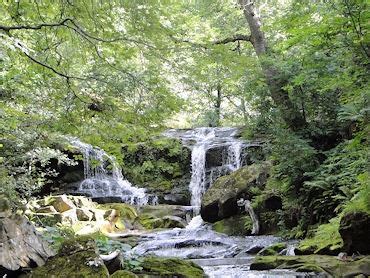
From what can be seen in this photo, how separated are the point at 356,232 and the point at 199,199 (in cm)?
1108

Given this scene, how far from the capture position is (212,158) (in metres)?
18.0

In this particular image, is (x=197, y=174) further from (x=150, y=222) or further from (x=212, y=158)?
(x=150, y=222)

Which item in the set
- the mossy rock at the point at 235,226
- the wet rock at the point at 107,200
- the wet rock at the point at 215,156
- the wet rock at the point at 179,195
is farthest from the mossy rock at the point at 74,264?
the wet rock at the point at 215,156

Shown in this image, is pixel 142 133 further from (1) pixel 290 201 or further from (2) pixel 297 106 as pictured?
(2) pixel 297 106

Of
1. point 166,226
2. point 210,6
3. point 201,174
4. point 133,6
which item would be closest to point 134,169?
point 201,174

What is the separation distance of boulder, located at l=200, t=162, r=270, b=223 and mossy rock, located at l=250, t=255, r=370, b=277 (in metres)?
5.74

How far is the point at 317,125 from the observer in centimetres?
1137

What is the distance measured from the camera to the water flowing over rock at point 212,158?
17.1 m

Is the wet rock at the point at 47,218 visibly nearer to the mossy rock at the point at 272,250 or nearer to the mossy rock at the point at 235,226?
the mossy rock at the point at 235,226

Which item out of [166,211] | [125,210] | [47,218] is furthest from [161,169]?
[47,218]

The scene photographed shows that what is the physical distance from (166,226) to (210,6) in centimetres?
762

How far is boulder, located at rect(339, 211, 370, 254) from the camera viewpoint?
6.09 m

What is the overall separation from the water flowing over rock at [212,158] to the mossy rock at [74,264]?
439 inches

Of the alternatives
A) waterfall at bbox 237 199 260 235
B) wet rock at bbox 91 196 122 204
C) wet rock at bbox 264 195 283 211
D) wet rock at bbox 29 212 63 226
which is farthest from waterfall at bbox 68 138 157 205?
wet rock at bbox 264 195 283 211
